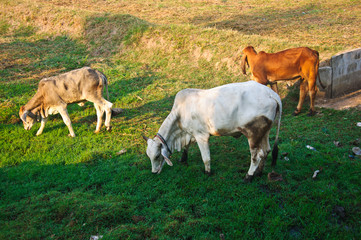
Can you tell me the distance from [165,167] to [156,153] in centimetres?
59

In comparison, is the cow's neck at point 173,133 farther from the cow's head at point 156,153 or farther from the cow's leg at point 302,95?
the cow's leg at point 302,95

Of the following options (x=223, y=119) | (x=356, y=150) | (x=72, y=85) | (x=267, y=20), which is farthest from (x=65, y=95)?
(x=267, y=20)

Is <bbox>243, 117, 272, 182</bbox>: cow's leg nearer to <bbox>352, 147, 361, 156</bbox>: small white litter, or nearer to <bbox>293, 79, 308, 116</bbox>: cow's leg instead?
<bbox>352, 147, 361, 156</bbox>: small white litter

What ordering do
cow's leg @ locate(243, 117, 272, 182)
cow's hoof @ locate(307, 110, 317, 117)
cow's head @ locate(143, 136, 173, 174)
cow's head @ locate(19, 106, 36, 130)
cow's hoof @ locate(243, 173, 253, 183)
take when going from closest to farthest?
cow's leg @ locate(243, 117, 272, 182) → cow's hoof @ locate(243, 173, 253, 183) → cow's head @ locate(143, 136, 173, 174) → cow's head @ locate(19, 106, 36, 130) → cow's hoof @ locate(307, 110, 317, 117)

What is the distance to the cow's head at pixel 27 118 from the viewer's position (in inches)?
312

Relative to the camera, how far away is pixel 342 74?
368 inches

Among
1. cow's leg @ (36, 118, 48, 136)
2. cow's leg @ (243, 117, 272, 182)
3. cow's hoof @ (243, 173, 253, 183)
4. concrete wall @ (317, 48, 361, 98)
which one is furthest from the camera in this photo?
concrete wall @ (317, 48, 361, 98)

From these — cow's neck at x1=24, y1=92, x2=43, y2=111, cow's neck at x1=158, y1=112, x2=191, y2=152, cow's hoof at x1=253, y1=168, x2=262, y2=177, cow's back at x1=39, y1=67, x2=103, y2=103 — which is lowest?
cow's hoof at x1=253, y1=168, x2=262, y2=177

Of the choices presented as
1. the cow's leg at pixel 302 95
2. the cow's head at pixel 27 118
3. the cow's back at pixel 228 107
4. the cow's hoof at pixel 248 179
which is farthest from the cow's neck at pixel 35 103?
the cow's leg at pixel 302 95

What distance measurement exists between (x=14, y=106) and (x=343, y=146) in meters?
9.35

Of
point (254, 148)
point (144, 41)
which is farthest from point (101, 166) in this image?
point (144, 41)

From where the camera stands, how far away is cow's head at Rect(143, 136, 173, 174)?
577 centimetres

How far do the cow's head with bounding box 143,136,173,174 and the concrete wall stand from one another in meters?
6.07

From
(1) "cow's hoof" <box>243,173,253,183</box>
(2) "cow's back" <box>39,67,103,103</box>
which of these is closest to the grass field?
(1) "cow's hoof" <box>243,173,253,183</box>
